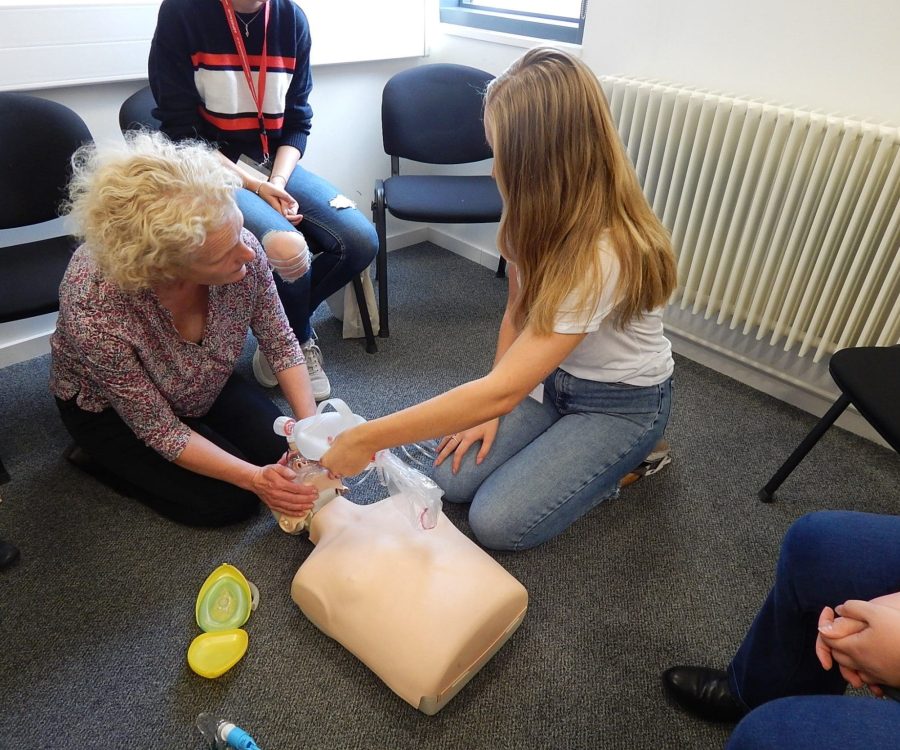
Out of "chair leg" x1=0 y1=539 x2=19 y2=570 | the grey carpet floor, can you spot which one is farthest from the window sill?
"chair leg" x1=0 y1=539 x2=19 y2=570

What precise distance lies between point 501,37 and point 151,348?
78.9 inches

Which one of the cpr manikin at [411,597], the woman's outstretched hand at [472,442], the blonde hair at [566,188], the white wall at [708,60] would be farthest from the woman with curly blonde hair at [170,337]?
the white wall at [708,60]

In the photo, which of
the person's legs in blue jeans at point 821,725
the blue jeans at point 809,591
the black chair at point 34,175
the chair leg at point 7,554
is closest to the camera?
the person's legs in blue jeans at point 821,725

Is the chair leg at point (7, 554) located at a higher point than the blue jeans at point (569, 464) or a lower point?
lower

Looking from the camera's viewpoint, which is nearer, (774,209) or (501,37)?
(774,209)

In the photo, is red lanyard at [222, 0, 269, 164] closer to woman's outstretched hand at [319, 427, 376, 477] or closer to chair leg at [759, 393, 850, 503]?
woman's outstretched hand at [319, 427, 376, 477]

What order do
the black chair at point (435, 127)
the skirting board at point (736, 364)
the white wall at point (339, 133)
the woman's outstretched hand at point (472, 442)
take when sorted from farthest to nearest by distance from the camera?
the black chair at point (435, 127) → the white wall at point (339, 133) → the skirting board at point (736, 364) → the woman's outstretched hand at point (472, 442)

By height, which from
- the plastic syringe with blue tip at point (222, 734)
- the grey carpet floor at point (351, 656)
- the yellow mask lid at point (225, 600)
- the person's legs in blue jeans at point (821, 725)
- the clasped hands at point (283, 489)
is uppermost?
the person's legs in blue jeans at point (821, 725)

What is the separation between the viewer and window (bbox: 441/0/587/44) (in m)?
2.52

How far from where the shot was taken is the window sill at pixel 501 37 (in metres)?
2.40

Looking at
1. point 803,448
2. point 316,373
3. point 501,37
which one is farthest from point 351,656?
point 501,37

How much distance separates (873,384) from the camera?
1387 millimetres

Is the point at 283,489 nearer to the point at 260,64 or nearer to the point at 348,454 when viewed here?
the point at 348,454

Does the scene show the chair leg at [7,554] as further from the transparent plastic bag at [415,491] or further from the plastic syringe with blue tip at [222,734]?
the transparent plastic bag at [415,491]
